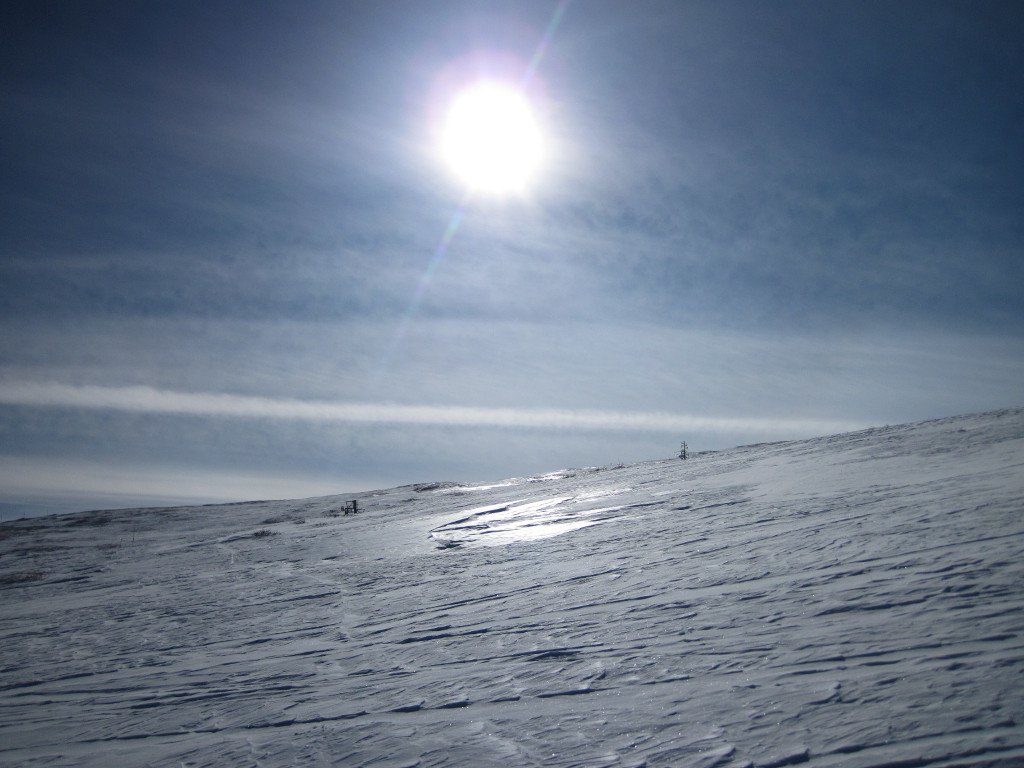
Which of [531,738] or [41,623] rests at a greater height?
[41,623]

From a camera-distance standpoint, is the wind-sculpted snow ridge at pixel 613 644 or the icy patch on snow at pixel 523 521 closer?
the wind-sculpted snow ridge at pixel 613 644

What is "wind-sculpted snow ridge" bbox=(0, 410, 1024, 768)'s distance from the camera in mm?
2523

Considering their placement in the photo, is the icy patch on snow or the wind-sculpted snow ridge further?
the icy patch on snow

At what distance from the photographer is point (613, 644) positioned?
3645 millimetres

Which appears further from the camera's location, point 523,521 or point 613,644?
point 523,521

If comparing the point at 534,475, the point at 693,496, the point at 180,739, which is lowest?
the point at 180,739

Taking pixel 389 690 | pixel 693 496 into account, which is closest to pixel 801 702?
pixel 389 690

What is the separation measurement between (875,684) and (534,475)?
15505 mm

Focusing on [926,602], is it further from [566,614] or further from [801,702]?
[566,614]

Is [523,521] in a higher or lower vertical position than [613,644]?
higher

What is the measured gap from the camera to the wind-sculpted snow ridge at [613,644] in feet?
8.28

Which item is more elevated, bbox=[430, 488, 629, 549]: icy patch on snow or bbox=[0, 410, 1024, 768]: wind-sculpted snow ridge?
bbox=[430, 488, 629, 549]: icy patch on snow

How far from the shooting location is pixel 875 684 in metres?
2.59

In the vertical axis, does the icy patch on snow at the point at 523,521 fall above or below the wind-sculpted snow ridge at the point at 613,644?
above
